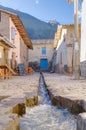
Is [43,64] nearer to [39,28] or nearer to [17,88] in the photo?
[39,28]

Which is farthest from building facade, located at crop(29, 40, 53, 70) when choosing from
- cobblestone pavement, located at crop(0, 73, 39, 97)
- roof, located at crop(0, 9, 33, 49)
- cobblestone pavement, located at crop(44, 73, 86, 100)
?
cobblestone pavement, located at crop(0, 73, 39, 97)

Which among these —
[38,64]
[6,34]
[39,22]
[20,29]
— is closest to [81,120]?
[6,34]

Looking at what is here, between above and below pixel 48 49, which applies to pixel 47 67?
below

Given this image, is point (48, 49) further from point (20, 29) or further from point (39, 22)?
point (39, 22)

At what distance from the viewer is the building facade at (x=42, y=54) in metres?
47.0

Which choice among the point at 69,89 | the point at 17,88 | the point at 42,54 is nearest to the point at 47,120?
the point at 69,89

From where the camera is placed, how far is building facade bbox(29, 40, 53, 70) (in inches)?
1852

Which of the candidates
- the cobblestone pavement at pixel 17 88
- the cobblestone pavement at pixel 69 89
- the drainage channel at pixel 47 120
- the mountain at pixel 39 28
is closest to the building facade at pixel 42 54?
the mountain at pixel 39 28

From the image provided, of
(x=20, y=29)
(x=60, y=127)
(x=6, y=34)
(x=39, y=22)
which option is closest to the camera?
(x=60, y=127)

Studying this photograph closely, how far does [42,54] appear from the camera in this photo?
154 ft

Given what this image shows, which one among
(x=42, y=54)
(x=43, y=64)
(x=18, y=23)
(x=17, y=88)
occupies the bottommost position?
(x=17, y=88)

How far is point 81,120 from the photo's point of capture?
3.30 metres

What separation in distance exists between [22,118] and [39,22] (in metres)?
89.4

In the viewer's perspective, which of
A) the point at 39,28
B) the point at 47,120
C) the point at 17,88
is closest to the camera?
the point at 47,120
